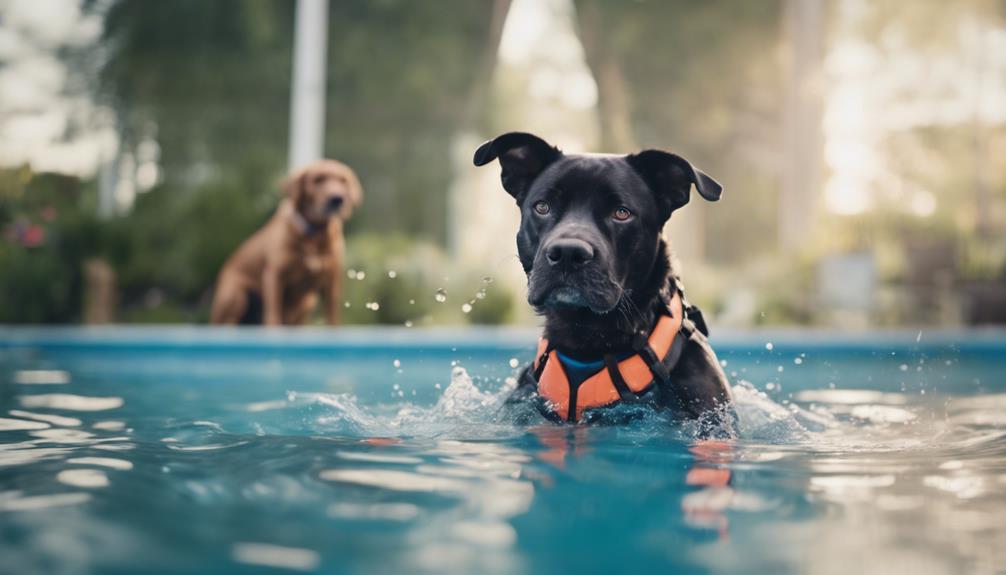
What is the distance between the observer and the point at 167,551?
1.91 meters

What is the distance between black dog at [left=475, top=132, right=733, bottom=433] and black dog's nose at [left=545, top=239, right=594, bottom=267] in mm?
12

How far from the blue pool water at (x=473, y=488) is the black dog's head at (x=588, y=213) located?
535 millimetres

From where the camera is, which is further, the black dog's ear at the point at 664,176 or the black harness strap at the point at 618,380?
the black dog's ear at the point at 664,176

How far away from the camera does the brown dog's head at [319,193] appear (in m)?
8.00

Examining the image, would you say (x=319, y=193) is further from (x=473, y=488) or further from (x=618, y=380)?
(x=473, y=488)

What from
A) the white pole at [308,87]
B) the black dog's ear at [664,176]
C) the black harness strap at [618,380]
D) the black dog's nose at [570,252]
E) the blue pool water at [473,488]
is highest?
the white pole at [308,87]

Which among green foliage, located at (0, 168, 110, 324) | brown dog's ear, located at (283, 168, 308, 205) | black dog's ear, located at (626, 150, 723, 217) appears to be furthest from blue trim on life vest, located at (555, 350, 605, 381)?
green foliage, located at (0, 168, 110, 324)

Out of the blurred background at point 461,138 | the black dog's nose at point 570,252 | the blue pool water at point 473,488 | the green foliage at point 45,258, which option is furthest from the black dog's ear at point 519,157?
the green foliage at point 45,258

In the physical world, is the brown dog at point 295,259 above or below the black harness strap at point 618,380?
above

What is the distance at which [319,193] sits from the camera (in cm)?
804

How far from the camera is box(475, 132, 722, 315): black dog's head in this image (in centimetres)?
325

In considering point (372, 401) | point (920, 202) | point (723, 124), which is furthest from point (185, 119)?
point (920, 202)

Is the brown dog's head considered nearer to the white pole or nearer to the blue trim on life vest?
the white pole

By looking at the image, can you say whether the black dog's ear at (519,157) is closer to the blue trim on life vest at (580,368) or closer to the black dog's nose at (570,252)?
the black dog's nose at (570,252)
